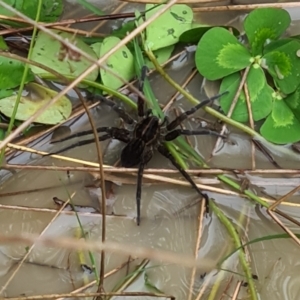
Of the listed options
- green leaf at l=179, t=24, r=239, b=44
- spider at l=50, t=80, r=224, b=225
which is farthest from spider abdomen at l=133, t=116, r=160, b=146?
green leaf at l=179, t=24, r=239, b=44

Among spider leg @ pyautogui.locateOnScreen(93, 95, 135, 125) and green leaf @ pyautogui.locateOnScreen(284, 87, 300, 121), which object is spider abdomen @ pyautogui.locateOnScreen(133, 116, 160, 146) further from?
green leaf @ pyautogui.locateOnScreen(284, 87, 300, 121)

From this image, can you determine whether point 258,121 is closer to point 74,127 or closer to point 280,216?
point 280,216

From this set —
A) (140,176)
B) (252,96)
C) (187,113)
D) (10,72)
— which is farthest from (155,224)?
(10,72)

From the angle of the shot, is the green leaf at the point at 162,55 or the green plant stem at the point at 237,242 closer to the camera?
the green plant stem at the point at 237,242

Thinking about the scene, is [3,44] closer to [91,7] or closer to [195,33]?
[91,7]

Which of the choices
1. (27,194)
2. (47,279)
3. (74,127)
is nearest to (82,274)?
(47,279)

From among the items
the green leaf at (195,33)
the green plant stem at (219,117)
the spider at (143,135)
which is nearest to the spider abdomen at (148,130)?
the spider at (143,135)

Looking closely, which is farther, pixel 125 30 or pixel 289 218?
pixel 125 30

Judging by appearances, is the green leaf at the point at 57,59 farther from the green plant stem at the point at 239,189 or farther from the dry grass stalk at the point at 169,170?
the green plant stem at the point at 239,189
